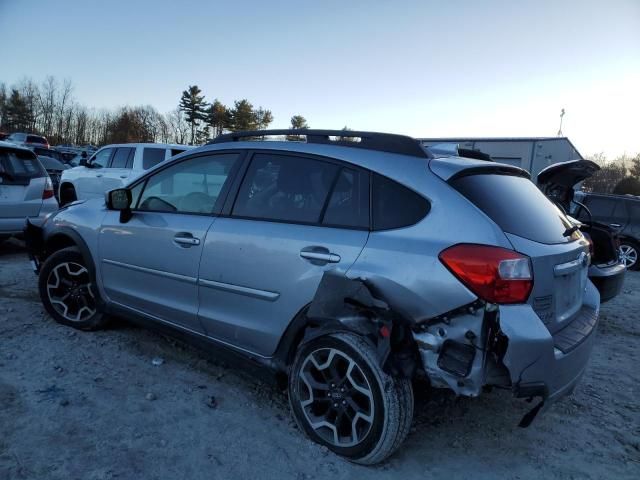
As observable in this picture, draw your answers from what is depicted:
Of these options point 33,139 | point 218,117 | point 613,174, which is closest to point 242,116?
point 218,117

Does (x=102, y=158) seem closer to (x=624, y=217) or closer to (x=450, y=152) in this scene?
(x=450, y=152)

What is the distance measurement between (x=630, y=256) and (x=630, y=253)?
0.06 meters

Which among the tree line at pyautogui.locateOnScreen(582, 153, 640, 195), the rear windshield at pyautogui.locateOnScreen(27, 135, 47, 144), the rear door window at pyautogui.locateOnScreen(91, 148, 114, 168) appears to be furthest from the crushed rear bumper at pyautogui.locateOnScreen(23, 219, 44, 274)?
the tree line at pyautogui.locateOnScreen(582, 153, 640, 195)

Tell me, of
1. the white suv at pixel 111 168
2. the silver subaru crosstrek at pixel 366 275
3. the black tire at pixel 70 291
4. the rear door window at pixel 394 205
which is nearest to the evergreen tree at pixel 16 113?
the white suv at pixel 111 168

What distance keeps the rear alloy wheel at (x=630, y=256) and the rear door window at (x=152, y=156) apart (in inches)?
395

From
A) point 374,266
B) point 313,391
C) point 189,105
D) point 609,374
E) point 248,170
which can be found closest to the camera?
point 374,266

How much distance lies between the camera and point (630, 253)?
9.76 m

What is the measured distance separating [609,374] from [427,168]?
2.80m

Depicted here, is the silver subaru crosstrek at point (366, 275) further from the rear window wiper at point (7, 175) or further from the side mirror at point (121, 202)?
the rear window wiper at point (7, 175)

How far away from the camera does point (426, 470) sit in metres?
2.48

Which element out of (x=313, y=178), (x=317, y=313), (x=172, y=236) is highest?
(x=313, y=178)

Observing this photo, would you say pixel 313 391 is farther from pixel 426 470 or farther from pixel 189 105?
pixel 189 105

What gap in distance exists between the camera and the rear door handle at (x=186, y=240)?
308 cm

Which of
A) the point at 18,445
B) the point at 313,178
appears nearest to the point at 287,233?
the point at 313,178
